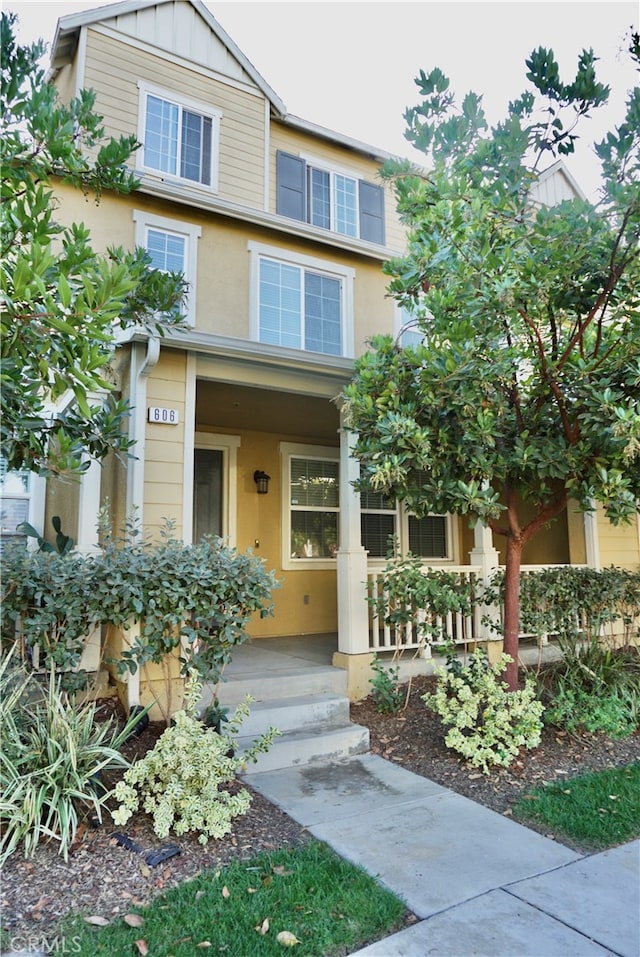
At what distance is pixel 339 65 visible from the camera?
16.6 ft

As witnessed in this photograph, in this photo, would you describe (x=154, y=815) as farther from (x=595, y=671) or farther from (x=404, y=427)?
(x=595, y=671)

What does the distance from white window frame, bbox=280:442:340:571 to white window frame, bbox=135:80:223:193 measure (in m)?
3.56

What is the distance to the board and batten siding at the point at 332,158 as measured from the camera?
334 inches

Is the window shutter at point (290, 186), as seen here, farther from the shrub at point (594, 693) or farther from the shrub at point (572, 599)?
Result: the shrub at point (594, 693)

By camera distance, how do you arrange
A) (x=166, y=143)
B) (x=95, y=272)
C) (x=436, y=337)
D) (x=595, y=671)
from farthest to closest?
(x=166, y=143)
(x=595, y=671)
(x=436, y=337)
(x=95, y=272)

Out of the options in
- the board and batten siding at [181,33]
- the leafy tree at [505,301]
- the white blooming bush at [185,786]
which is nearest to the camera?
the white blooming bush at [185,786]

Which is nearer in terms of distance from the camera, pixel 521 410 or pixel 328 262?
pixel 521 410

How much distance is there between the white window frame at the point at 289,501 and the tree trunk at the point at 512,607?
12.3 ft

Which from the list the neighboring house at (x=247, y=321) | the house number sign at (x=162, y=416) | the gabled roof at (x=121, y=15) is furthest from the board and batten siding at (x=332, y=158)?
the house number sign at (x=162, y=416)

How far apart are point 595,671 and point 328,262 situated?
18.8ft

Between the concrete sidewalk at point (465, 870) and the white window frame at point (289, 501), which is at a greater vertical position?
the white window frame at point (289, 501)

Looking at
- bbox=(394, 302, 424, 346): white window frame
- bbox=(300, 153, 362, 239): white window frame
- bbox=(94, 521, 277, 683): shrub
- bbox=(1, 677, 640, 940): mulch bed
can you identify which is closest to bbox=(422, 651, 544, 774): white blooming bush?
bbox=(1, 677, 640, 940): mulch bed

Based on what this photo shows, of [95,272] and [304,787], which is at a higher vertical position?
[95,272]

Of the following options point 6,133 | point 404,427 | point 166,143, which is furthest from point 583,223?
point 166,143
